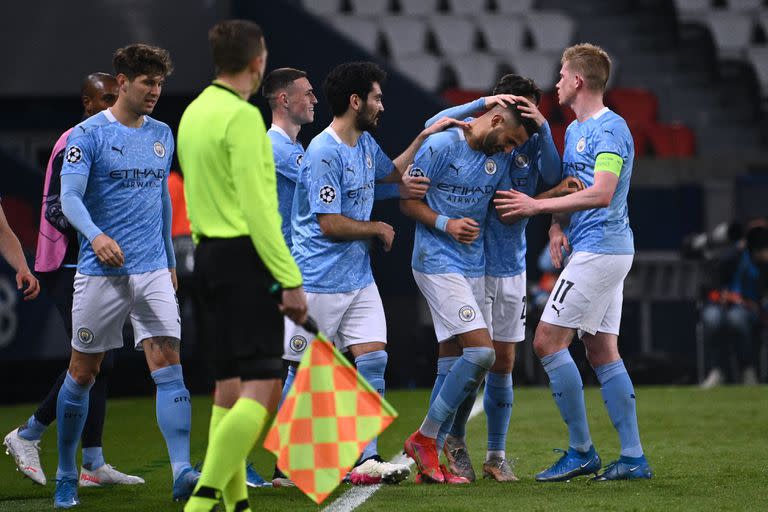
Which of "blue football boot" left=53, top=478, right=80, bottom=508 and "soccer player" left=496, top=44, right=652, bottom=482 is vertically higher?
"soccer player" left=496, top=44, right=652, bottom=482

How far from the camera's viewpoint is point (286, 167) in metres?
5.86

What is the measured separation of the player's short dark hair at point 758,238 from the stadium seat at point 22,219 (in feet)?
19.8

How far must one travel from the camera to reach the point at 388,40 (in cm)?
1542

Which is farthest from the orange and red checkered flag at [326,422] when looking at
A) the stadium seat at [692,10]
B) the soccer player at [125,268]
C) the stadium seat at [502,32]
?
the stadium seat at [692,10]

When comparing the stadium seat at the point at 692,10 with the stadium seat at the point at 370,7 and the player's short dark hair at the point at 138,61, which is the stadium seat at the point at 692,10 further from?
the player's short dark hair at the point at 138,61

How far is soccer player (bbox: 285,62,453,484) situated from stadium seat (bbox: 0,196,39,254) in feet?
16.8

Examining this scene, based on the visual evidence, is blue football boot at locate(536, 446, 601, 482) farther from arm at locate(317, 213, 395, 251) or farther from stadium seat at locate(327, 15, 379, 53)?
stadium seat at locate(327, 15, 379, 53)

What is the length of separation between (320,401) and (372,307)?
139 cm

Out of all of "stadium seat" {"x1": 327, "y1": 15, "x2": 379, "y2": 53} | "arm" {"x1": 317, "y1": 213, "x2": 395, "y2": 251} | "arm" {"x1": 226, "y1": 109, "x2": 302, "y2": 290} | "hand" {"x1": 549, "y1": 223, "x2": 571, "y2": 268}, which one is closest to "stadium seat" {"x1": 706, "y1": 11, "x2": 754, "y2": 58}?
"stadium seat" {"x1": 327, "y1": 15, "x2": 379, "y2": 53}

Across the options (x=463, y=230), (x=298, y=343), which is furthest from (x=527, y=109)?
(x=298, y=343)

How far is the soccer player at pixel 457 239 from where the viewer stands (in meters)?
5.54

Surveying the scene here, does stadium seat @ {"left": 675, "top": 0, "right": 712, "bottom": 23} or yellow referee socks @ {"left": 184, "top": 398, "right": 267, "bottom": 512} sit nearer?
yellow referee socks @ {"left": 184, "top": 398, "right": 267, "bottom": 512}

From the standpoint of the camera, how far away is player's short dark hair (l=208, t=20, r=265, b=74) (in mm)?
4133

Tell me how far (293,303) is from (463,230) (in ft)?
5.27
